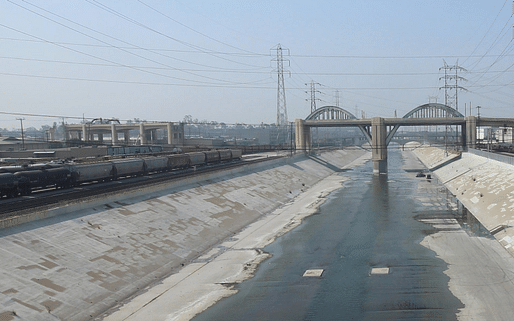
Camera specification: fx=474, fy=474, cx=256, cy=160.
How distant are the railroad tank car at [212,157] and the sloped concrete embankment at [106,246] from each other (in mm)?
26527

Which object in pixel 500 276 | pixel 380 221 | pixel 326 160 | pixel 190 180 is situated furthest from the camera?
pixel 326 160

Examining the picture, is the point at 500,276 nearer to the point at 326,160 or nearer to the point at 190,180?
the point at 190,180

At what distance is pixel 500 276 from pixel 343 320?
1133 centimetres

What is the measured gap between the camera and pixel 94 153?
8381 centimetres

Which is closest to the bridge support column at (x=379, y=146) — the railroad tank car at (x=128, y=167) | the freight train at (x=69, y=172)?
the freight train at (x=69, y=172)

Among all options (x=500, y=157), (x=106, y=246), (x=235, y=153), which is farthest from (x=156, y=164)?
(x=500, y=157)

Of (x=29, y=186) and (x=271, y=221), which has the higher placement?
(x=29, y=186)

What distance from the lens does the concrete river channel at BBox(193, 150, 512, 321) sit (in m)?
22.6

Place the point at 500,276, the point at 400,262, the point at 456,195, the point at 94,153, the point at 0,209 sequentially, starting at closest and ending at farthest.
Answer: the point at 500,276
the point at 400,262
the point at 0,209
the point at 456,195
the point at 94,153

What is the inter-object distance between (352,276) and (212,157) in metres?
57.7

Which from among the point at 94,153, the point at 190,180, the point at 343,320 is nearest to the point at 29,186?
the point at 190,180

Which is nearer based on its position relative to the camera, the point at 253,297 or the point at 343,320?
the point at 343,320

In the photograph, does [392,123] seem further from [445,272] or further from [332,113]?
[445,272]

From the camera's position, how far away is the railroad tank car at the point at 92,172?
47.0 meters
